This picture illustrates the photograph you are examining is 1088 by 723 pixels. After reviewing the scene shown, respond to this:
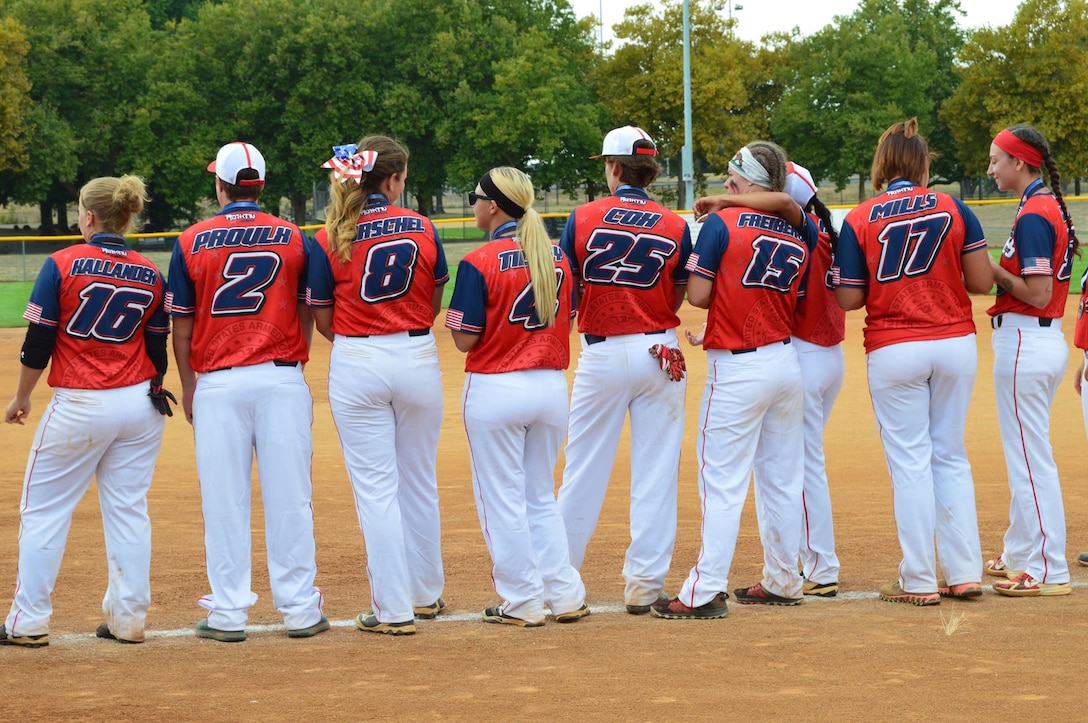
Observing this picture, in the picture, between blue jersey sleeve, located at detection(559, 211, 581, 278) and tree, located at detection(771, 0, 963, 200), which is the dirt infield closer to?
blue jersey sleeve, located at detection(559, 211, 581, 278)

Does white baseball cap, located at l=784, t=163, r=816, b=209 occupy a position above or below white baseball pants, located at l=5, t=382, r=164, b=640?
Result: above

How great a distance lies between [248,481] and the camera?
549cm

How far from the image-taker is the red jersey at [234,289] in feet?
17.3

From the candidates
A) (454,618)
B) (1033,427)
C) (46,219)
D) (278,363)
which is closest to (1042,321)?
(1033,427)

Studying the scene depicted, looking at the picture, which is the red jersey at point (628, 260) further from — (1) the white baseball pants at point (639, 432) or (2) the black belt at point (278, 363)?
(2) the black belt at point (278, 363)

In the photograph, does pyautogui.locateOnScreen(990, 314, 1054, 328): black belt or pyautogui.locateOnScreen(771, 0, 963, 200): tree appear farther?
pyautogui.locateOnScreen(771, 0, 963, 200): tree

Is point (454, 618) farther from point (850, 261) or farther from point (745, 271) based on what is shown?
point (850, 261)

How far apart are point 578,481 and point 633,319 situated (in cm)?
86

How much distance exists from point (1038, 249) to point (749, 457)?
1.76 m

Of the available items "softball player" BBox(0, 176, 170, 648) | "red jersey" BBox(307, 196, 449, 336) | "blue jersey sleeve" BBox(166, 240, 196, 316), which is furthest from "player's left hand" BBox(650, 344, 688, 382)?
"softball player" BBox(0, 176, 170, 648)

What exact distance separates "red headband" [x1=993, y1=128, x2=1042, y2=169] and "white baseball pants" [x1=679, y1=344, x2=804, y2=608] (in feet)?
5.27

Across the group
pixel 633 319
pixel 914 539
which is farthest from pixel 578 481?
pixel 914 539

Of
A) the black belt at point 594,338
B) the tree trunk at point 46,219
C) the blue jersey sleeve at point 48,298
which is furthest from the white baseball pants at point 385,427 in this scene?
the tree trunk at point 46,219

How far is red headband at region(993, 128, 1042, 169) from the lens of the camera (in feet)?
20.4
